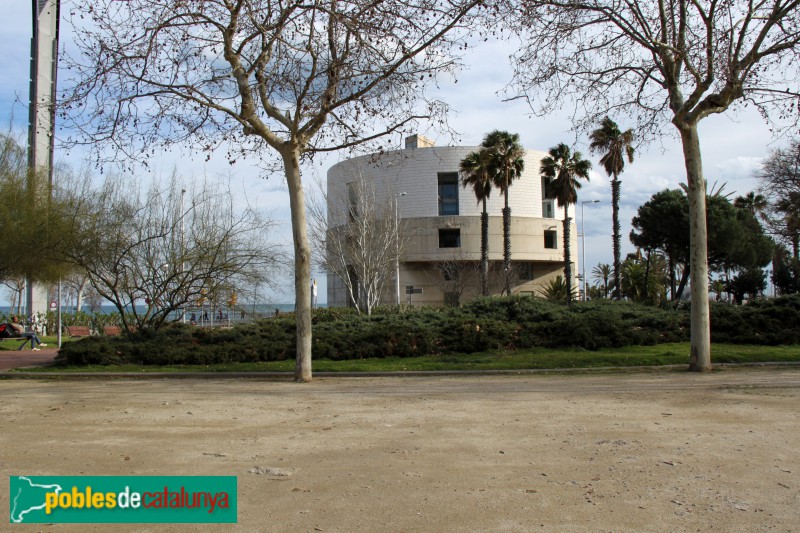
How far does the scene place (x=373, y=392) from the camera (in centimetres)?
1226

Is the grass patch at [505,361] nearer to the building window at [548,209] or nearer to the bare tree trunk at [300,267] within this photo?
the bare tree trunk at [300,267]

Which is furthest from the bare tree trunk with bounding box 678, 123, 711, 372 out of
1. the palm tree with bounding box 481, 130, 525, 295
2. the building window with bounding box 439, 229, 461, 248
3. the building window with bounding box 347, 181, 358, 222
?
the building window with bounding box 439, 229, 461, 248

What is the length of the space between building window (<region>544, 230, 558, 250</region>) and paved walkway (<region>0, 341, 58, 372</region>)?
53.9m

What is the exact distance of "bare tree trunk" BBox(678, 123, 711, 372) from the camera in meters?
14.9

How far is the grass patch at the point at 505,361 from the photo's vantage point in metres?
16.6

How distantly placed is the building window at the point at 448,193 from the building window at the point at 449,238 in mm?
2178

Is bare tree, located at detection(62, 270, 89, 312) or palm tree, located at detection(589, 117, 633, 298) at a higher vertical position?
palm tree, located at detection(589, 117, 633, 298)

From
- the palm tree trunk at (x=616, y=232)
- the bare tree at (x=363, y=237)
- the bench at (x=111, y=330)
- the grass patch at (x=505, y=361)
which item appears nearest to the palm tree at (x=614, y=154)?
the palm tree trunk at (x=616, y=232)

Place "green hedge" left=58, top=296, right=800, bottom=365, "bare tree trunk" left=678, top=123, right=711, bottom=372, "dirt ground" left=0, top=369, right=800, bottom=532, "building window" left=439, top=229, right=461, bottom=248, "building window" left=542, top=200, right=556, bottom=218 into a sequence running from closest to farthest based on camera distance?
"dirt ground" left=0, top=369, right=800, bottom=532 → "bare tree trunk" left=678, top=123, right=711, bottom=372 → "green hedge" left=58, top=296, right=800, bottom=365 → "building window" left=439, top=229, right=461, bottom=248 → "building window" left=542, top=200, right=556, bottom=218

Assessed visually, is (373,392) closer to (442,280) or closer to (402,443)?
(402,443)

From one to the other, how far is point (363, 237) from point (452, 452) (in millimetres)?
32678

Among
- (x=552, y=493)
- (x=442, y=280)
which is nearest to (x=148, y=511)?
(x=552, y=493)

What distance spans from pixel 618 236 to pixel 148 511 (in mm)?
44044

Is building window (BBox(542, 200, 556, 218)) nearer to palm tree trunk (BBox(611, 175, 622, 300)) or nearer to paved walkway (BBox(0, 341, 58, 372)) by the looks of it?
palm tree trunk (BBox(611, 175, 622, 300))
